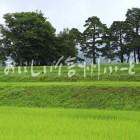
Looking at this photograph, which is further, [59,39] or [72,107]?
[59,39]

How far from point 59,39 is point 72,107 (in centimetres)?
4148

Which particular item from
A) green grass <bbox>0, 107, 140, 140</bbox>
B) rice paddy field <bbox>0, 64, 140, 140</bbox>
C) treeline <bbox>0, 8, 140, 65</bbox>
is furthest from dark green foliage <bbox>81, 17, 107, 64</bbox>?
green grass <bbox>0, 107, 140, 140</bbox>

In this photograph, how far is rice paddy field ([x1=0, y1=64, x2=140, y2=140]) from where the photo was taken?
12.4 meters

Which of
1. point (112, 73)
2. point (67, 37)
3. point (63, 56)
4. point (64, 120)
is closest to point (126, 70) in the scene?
point (112, 73)

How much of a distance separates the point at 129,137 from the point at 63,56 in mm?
49027

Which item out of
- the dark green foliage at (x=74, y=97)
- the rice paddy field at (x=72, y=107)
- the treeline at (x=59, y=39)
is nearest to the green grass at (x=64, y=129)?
the rice paddy field at (x=72, y=107)

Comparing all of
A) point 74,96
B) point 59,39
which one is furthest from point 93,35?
point 74,96

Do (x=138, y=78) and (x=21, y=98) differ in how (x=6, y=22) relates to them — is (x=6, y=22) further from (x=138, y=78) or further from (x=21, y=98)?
(x=21, y=98)

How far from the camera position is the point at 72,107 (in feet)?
72.2

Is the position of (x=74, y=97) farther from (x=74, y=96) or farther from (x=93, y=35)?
(x=93, y=35)

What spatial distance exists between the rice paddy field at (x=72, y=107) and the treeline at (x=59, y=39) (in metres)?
20.9

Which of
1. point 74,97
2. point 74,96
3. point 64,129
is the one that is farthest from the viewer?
point 74,96

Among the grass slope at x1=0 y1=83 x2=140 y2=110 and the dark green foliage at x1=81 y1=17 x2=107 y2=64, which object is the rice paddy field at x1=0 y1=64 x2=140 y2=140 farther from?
the dark green foliage at x1=81 y1=17 x2=107 y2=64

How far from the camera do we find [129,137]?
11.6 m
